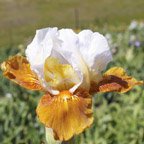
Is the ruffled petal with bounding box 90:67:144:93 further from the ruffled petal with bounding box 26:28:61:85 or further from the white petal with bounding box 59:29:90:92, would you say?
the ruffled petal with bounding box 26:28:61:85

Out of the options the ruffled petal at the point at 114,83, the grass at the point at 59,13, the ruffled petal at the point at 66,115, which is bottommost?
the grass at the point at 59,13

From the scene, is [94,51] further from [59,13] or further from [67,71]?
[59,13]

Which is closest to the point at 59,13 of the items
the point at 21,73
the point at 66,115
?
the point at 21,73

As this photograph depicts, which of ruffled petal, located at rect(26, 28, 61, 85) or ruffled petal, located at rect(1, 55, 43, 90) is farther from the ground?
ruffled petal, located at rect(26, 28, 61, 85)

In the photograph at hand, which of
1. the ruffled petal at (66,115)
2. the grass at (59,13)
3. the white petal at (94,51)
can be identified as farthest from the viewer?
the grass at (59,13)

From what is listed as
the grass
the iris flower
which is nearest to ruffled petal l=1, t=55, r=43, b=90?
the iris flower

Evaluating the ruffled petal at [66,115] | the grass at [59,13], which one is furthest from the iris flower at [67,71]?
the grass at [59,13]

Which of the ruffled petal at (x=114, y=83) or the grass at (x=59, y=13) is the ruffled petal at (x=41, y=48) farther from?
the grass at (x=59, y=13)

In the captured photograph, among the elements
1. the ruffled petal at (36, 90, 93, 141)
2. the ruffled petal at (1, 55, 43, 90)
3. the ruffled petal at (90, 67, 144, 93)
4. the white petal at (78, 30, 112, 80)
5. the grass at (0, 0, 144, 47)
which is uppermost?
the white petal at (78, 30, 112, 80)

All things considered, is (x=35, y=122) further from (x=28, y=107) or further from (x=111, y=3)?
(x=111, y=3)
